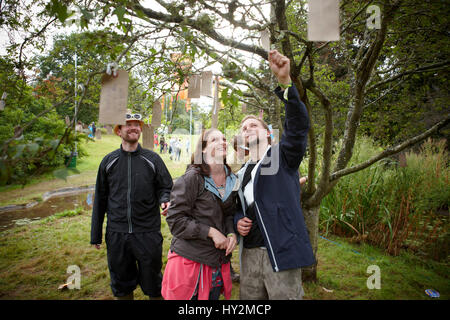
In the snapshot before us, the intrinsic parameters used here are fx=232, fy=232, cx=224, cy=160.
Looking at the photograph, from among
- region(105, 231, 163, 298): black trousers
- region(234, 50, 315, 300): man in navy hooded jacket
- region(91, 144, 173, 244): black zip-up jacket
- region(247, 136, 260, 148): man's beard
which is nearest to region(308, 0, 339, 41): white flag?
region(234, 50, 315, 300): man in navy hooded jacket

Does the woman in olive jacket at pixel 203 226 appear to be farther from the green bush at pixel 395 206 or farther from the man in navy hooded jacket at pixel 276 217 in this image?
the green bush at pixel 395 206

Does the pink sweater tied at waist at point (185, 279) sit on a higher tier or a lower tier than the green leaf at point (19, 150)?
lower

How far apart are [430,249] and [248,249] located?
150 inches

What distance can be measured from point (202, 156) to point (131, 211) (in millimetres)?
993

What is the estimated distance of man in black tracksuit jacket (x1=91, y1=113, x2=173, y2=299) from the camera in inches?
88.2

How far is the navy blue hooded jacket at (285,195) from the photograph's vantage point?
4.83 feet

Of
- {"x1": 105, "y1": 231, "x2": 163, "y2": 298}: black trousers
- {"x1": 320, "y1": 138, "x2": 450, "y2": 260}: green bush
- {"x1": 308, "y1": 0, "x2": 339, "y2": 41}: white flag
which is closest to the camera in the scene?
{"x1": 308, "y1": 0, "x2": 339, "y2": 41}: white flag

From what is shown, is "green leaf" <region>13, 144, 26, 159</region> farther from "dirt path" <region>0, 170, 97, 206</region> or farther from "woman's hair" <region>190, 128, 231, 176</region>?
"dirt path" <region>0, 170, 97, 206</region>

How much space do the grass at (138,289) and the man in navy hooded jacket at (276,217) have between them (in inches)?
59.7

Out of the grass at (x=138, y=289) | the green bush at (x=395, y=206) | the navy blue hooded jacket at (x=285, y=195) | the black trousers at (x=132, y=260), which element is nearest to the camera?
the navy blue hooded jacket at (x=285, y=195)

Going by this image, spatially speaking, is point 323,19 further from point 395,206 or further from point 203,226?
point 395,206

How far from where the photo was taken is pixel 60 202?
7820 millimetres

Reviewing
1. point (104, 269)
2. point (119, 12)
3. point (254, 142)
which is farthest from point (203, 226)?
point (104, 269)

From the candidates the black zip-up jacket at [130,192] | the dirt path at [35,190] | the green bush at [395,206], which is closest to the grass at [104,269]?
the green bush at [395,206]
